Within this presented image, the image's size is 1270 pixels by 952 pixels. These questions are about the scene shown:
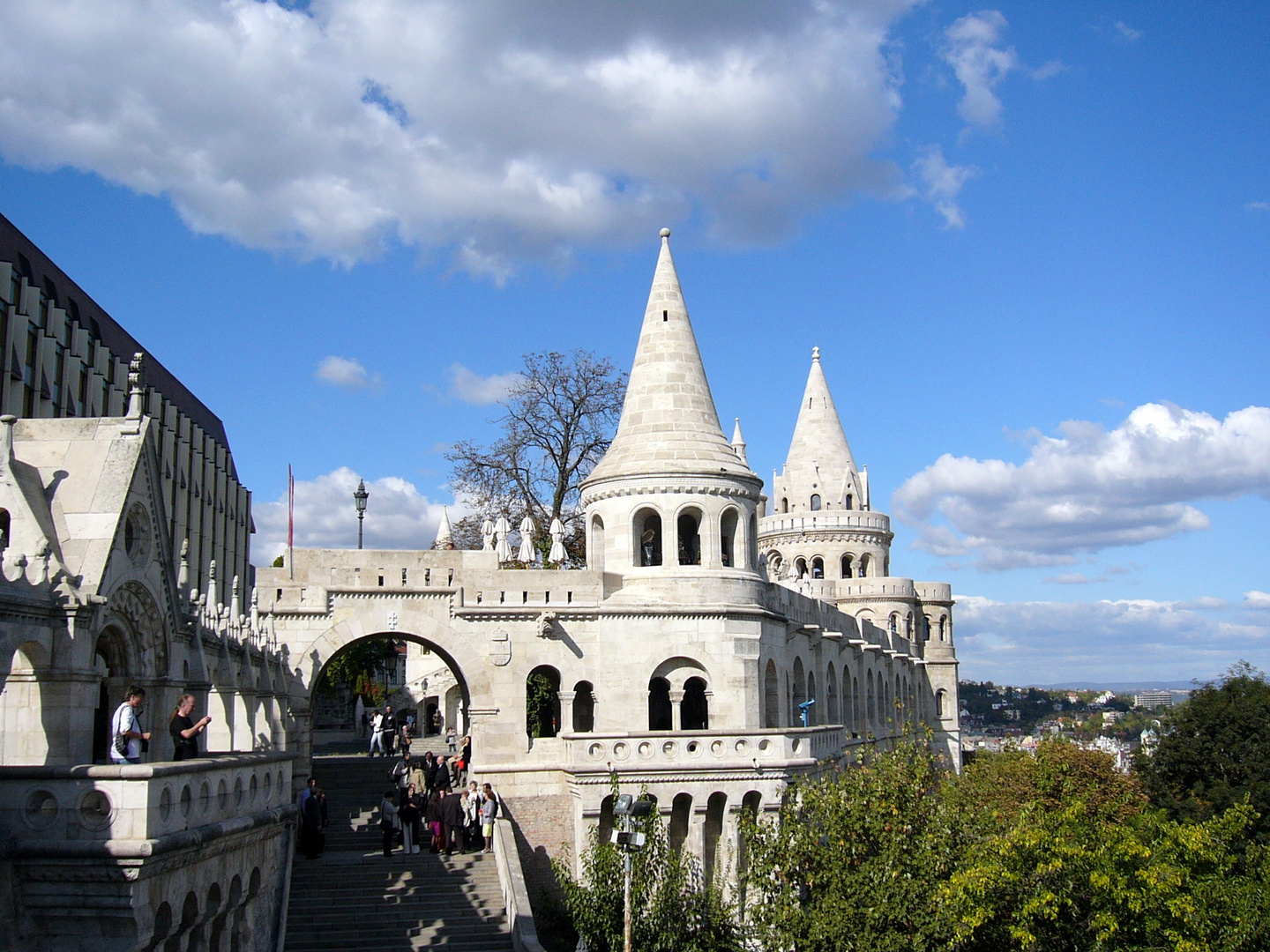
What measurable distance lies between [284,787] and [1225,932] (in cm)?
1520

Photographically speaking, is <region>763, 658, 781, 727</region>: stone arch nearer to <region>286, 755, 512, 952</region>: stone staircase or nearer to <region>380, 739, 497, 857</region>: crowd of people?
<region>380, 739, 497, 857</region>: crowd of people

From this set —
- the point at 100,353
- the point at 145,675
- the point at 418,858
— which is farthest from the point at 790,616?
the point at 100,353

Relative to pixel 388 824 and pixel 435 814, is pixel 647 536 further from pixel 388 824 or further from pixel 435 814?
pixel 388 824

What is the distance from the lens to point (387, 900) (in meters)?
21.6

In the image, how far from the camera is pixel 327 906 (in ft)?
69.0

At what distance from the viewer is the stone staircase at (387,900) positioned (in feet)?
66.8

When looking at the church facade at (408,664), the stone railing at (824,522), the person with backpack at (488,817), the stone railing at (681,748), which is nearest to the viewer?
the church facade at (408,664)

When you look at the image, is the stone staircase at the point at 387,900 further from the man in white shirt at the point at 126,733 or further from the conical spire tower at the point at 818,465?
the conical spire tower at the point at 818,465

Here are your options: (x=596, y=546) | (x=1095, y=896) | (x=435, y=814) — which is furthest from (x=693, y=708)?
(x=1095, y=896)

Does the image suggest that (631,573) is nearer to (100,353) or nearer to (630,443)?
(630,443)

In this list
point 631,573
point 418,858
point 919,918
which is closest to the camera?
point 919,918

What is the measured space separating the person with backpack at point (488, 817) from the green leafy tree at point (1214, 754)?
21049mm

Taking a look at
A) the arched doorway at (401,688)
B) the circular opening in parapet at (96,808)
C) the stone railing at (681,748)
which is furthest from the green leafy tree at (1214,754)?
the circular opening in parapet at (96,808)

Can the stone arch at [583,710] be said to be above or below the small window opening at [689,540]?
below
